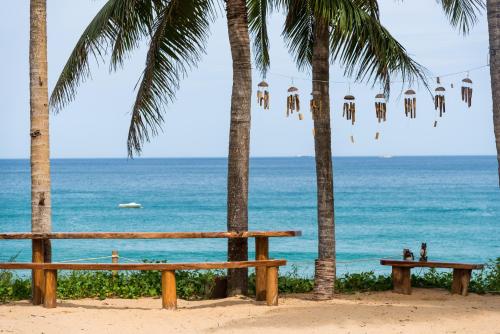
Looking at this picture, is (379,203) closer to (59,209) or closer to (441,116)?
(59,209)

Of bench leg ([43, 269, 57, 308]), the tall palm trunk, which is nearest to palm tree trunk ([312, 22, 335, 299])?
bench leg ([43, 269, 57, 308])

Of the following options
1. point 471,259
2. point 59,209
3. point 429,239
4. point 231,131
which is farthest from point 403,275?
point 59,209

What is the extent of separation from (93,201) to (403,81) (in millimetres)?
70078

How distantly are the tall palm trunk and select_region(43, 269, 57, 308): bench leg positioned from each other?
863 mm

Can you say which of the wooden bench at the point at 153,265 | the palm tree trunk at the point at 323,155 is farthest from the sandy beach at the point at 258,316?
the palm tree trunk at the point at 323,155

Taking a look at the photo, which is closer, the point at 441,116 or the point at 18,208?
the point at 441,116

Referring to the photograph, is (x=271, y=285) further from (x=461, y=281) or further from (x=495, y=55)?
(x=495, y=55)

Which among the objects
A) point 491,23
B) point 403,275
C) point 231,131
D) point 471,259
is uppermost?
point 491,23

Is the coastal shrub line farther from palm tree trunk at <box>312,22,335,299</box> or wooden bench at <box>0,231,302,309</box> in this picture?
palm tree trunk at <box>312,22,335,299</box>

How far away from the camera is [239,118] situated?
43.8 ft

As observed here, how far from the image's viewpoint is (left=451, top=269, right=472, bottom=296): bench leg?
1368 cm

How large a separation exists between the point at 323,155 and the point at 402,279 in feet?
7.83

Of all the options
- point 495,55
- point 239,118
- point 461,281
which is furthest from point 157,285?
point 495,55

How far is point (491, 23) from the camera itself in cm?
1191
